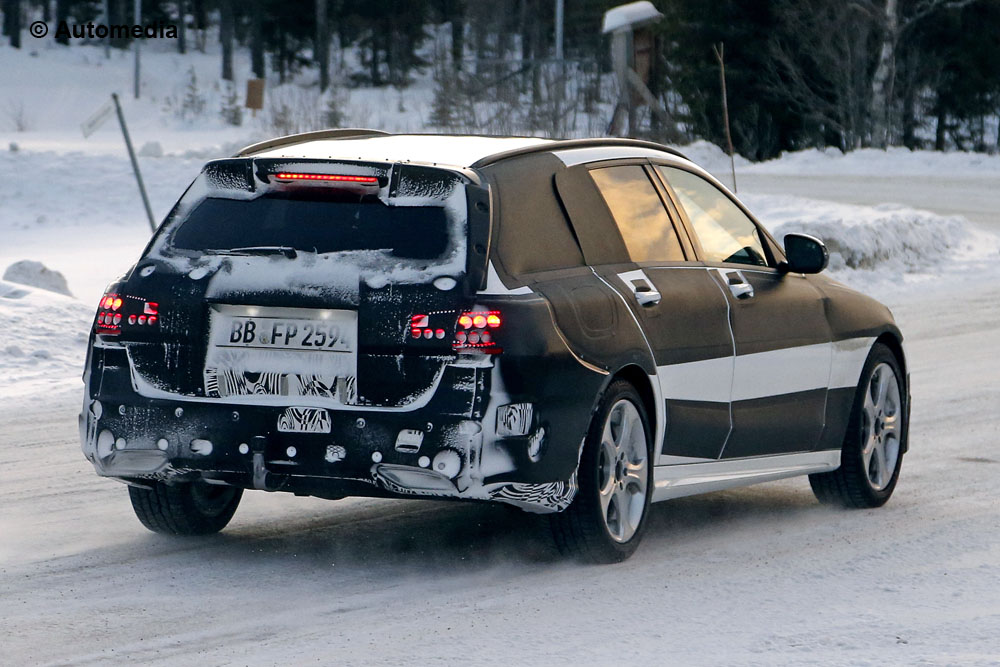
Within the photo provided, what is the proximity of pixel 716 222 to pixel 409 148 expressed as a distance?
4.92 feet

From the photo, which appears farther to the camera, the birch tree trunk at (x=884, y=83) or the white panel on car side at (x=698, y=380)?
the birch tree trunk at (x=884, y=83)

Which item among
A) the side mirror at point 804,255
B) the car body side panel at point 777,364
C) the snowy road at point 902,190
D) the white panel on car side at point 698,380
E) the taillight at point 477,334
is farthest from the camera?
the snowy road at point 902,190

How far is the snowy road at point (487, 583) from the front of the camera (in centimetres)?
527

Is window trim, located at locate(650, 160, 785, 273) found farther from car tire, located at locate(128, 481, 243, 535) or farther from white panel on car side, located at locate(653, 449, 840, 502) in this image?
car tire, located at locate(128, 481, 243, 535)

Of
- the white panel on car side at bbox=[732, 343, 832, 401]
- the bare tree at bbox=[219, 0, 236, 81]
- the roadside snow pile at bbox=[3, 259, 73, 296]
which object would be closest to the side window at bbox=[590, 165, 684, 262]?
the white panel on car side at bbox=[732, 343, 832, 401]

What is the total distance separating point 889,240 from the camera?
2112 cm

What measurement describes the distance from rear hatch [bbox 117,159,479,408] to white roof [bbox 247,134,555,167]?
158mm

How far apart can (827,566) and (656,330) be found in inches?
43.7

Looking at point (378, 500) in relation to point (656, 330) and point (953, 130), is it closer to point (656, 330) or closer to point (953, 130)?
point (656, 330)

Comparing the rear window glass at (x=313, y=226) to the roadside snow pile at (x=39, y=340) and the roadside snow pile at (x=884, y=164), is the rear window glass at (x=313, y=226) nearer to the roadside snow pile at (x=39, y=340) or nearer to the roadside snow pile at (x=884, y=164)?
the roadside snow pile at (x=39, y=340)

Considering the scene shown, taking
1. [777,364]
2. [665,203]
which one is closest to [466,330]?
[665,203]

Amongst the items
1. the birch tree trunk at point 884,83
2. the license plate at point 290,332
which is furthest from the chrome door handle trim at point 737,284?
the birch tree trunk at point 884,83

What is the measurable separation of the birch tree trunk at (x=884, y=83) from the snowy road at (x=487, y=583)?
39.2 m

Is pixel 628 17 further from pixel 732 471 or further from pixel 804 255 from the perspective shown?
pixel 732 471
